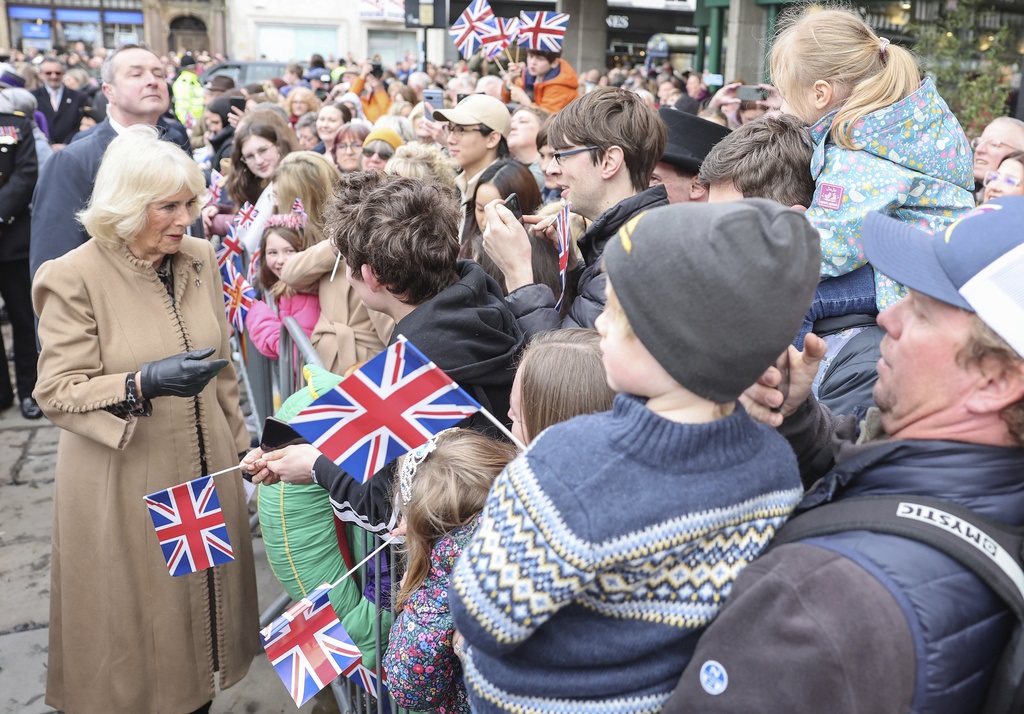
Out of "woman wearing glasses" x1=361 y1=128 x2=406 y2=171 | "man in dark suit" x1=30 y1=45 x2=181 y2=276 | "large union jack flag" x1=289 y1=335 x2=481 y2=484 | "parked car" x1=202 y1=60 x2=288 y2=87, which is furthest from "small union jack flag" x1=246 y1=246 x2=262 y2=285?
"parked car" x1=202 y1=60 x2=288 y2=87

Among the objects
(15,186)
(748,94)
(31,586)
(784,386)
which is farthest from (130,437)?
(748,94)

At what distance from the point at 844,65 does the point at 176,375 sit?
228 cm

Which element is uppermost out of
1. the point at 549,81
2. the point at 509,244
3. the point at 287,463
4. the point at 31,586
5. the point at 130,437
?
the point at 549,81

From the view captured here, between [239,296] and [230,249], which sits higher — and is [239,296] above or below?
below

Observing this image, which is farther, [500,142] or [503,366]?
[500,142]

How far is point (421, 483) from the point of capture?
1.93 meters

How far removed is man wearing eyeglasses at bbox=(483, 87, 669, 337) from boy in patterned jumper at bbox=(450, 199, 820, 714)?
1549 millimetres

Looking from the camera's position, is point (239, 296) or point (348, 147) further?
point (348, 147)

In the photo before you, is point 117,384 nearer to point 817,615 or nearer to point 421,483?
point 421,483

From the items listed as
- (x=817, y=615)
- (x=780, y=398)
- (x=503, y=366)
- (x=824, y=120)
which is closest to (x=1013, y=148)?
(x=824, y=120)

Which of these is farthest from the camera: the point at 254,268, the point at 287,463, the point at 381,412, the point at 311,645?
the point at 254,268

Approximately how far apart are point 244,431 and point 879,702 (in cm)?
283

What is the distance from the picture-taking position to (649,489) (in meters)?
1.24

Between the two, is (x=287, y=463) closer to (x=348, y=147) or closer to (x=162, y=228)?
(x=162, y=228)
